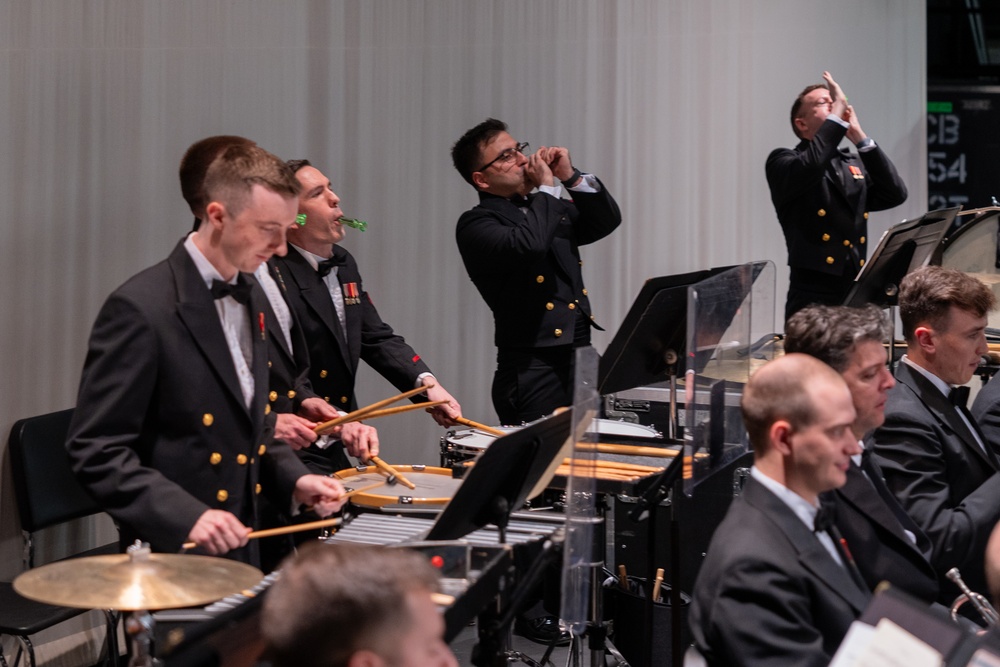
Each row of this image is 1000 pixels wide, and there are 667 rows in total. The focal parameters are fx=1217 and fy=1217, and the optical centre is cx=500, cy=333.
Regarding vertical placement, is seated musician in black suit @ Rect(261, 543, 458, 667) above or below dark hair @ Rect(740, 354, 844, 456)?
below

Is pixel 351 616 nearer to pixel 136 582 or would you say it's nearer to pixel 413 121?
pixel 136 582

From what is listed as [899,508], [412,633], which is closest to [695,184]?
[899,508]

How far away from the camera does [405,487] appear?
10.4 feet

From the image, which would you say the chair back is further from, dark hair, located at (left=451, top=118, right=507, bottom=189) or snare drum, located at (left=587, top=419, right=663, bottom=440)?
dark hair, located at (left=451, top=118, right=507, bottom=189)

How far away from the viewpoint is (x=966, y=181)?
7902mm

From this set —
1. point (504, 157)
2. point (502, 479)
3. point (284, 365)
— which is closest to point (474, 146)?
point (504, 157)

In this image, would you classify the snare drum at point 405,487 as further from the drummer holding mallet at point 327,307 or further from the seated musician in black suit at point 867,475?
the seated musician in black suit at point 867,475

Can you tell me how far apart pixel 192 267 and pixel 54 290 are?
4.89 feet

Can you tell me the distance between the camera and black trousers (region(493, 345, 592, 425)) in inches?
183

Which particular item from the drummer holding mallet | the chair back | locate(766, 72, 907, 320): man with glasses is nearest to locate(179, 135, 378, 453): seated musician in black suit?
the drummer holding mallet

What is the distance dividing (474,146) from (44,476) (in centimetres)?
206

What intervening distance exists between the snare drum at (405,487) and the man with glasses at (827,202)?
107 inches

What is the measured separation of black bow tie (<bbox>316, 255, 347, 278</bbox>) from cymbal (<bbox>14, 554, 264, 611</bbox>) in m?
1.92

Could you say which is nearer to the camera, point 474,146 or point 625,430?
point 625,430
